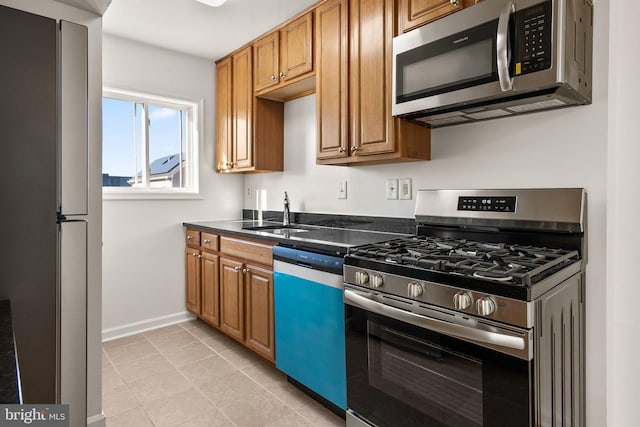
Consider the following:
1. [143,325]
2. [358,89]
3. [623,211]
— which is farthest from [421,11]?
[143,325]

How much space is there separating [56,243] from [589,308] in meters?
1.89

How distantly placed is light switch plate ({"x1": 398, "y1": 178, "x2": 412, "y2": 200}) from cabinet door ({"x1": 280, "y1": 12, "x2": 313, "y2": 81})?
3.15 feet

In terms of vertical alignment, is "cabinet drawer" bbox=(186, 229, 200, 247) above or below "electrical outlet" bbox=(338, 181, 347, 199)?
below

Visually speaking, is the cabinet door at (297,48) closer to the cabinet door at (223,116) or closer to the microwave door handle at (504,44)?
the cabinet door at (223,116)

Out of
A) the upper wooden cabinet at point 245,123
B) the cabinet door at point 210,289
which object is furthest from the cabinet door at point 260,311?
the upper wooden cabinet at point 245,123

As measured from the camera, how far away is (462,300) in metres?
1.22

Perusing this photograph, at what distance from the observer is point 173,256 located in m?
3.33

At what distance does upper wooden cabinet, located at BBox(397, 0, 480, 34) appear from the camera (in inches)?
65.4

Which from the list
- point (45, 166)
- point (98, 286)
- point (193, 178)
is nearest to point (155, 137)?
point (193, 178)

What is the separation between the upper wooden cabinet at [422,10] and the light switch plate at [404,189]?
809 mm

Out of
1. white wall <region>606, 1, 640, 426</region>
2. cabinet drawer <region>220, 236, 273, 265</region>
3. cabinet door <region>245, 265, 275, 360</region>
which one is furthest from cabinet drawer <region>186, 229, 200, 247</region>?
white wall <region>606, 1, 640, 426</region>

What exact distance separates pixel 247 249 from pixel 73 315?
1244 mm

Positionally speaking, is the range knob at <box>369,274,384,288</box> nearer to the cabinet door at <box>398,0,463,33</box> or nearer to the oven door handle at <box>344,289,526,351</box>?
the oven door handle at <box>344,289,526,351</box>

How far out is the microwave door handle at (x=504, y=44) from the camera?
4.66 feet
